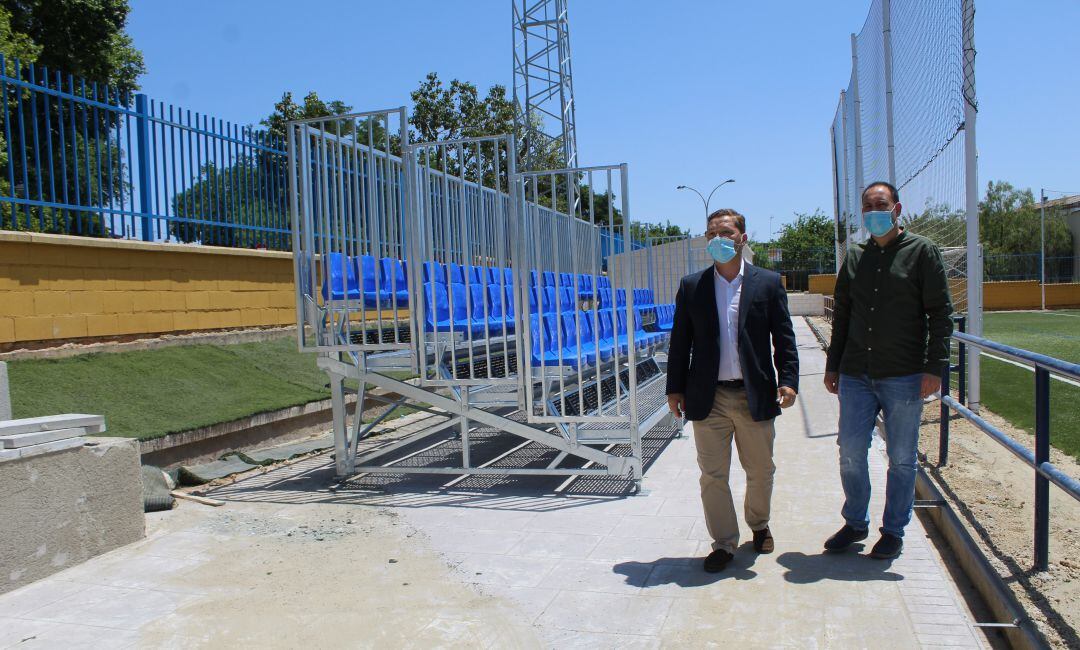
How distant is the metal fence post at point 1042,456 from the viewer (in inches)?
134

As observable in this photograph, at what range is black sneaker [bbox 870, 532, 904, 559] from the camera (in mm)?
4035

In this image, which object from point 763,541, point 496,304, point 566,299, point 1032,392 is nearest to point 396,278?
point 496,304

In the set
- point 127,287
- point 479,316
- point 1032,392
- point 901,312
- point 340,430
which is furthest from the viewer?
point 1032,392

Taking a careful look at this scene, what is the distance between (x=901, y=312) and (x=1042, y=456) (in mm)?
866

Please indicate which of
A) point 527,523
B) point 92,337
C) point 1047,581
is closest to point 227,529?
point 527,523

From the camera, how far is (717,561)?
13.0 feet

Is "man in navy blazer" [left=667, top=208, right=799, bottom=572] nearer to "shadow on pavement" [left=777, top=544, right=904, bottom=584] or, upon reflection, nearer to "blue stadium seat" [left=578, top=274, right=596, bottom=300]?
"shadow on pavement" [left=777, top=544, right=904, bottom=584]

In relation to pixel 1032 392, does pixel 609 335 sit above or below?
above

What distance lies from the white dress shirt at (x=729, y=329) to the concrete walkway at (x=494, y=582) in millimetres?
962

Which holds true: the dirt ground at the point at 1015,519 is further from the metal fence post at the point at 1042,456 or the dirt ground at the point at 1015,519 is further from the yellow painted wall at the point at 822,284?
the yellow painted wall at the point at 822,284

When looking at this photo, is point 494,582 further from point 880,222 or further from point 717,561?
point 880,222

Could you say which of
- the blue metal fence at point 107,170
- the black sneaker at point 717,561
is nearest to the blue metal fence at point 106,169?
the blue metal fence at point 107,170

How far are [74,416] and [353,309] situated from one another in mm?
2432

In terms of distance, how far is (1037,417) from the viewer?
11.3 ft
